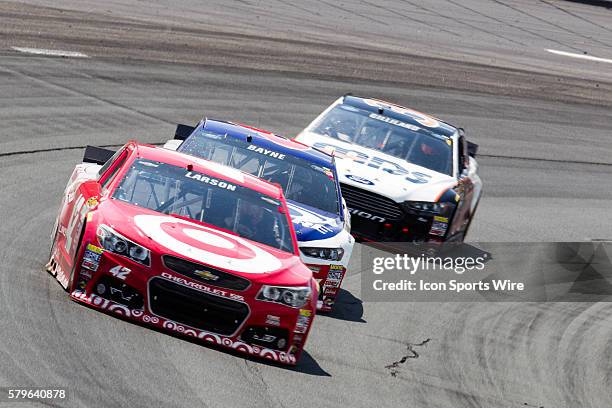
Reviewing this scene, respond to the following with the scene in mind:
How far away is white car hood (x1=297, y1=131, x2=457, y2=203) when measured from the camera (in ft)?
45.9

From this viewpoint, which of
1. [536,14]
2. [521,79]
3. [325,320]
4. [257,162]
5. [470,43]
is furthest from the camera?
[536,14]

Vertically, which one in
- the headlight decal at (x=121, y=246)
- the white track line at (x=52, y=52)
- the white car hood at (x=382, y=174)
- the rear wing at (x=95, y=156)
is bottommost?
the white track line at (x=52, y=52)

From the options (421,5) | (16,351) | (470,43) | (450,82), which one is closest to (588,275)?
(16,351)

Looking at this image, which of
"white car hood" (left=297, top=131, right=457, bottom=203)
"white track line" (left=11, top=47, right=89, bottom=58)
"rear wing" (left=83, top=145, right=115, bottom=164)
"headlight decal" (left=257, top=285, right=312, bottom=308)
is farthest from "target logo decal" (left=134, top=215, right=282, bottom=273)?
"white track line" (left=11, top=47, right=89, bottom=58)

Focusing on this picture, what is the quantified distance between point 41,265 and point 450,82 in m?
19.1

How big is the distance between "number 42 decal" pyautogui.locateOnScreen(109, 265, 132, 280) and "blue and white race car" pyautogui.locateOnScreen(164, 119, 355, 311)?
260cm

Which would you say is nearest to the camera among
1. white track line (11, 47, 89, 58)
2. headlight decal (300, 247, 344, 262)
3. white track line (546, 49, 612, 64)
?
headlight decal (300, 247, 344, 262)

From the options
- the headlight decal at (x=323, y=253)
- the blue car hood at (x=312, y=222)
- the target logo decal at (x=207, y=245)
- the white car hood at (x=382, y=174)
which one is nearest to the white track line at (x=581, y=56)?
the white car hood at (x=382, y=174)

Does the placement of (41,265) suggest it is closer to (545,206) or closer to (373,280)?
(373,280)

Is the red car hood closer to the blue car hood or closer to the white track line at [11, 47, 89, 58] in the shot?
the blue car hood

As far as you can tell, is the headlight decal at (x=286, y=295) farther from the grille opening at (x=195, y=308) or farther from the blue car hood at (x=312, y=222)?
the blue car hood at (x=312, y=222)

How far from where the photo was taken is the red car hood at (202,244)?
8508 millimetres

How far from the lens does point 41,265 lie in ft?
32.6

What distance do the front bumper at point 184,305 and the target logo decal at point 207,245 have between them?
198 mm
